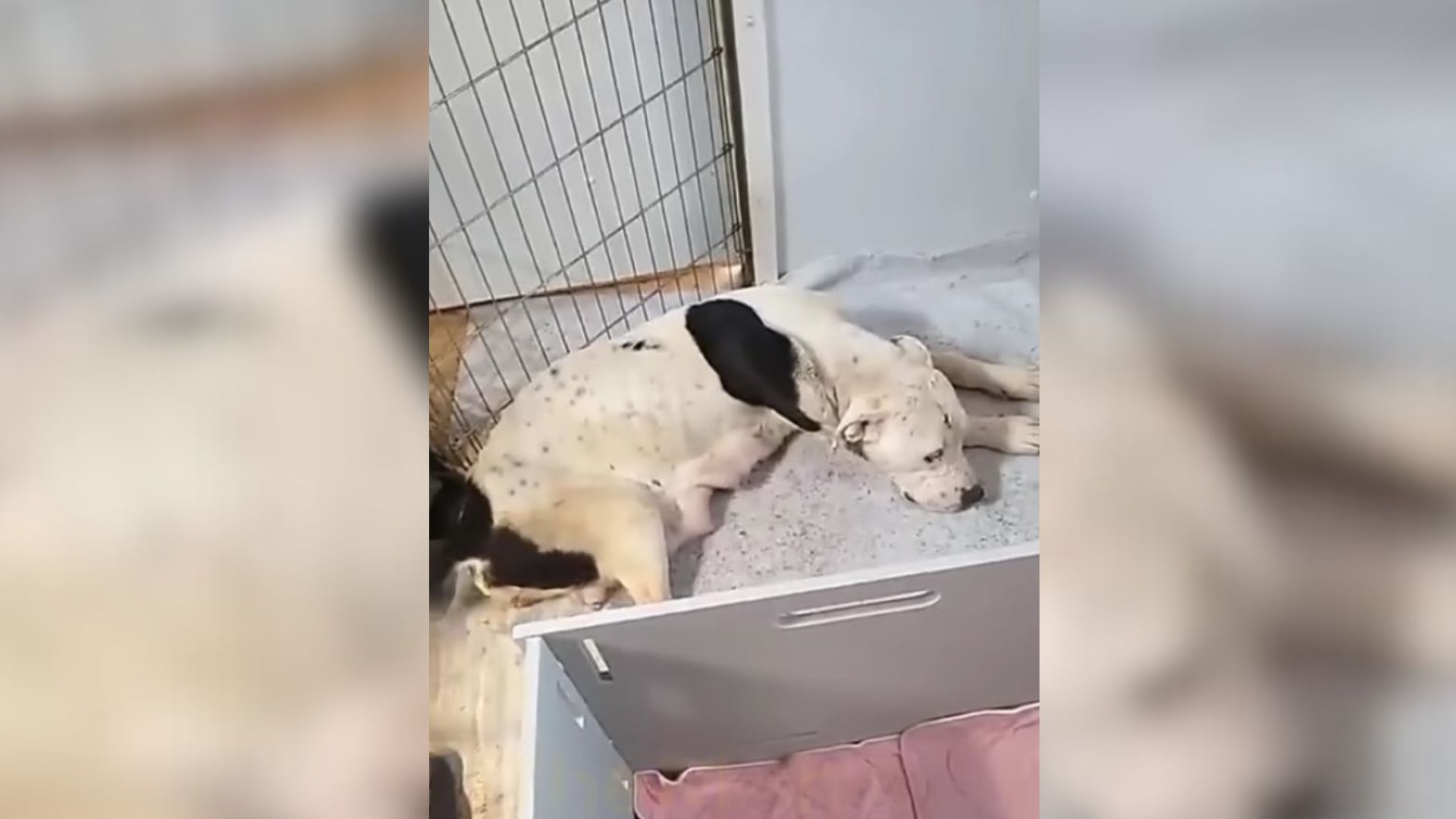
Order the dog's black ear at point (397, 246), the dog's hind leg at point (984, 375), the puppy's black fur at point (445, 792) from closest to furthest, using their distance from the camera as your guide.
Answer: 1. the dog's black ear at point (397, 246)
2. the puppy's black fur at point (445, 792)
3. the dog's hind leg at point (984, 375)

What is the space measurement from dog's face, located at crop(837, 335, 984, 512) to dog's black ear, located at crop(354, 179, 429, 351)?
727mm

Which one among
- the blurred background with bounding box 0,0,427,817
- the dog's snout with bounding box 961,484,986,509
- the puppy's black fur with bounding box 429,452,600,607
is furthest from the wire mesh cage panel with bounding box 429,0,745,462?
the blurred background with bounding box 0,0,427,817

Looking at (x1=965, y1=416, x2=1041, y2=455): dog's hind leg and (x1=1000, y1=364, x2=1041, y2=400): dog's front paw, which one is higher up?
(x1=1000, y1=364, x2=1041, y2=400): dog's front paw

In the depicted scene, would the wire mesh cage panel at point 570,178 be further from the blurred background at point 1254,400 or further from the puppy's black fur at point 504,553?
the blurred background at point 1254,400

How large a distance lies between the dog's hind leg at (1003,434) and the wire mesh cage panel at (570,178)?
345 millimetres

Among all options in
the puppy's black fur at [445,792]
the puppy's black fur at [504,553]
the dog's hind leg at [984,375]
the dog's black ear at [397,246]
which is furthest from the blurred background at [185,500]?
the dog's hind leg at [984,375]

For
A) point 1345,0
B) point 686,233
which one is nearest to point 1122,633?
point 1345,0

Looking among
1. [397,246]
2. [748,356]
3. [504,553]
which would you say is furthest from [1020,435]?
[397,246]

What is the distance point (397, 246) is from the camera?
35 centimetres

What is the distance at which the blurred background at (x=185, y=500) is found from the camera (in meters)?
0.36

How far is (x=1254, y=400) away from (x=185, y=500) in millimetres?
334

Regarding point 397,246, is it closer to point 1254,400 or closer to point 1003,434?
point 1254,400

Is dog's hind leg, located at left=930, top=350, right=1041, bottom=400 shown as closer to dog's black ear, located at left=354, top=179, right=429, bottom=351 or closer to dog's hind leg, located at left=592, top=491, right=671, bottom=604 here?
dog's hind leg, located at left=592, top=491, right=671, bottom=604

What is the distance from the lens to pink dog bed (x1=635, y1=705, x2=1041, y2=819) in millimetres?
965
